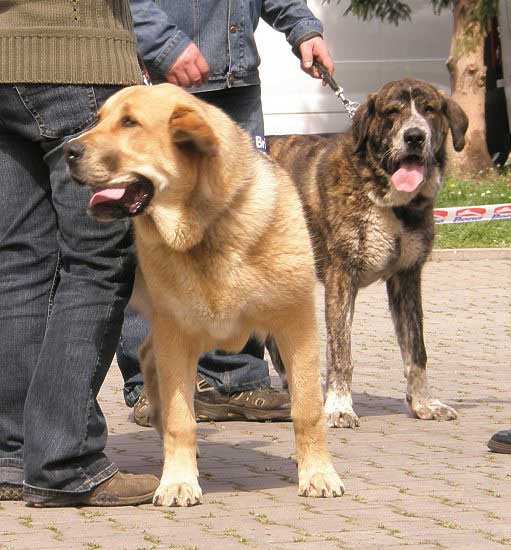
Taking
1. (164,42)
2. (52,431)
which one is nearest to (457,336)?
(164,42)

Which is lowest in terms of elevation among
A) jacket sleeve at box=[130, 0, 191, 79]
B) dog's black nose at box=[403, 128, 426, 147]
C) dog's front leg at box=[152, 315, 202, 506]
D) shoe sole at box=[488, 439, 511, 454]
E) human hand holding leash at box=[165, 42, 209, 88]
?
shoe sole at box=[488, 439, 511, 454]

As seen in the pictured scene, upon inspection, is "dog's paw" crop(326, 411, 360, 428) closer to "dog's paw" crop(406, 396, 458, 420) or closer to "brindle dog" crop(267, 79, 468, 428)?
"brindle dog" crop(267, 79, 468, 428)

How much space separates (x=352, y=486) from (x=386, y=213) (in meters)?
2.13

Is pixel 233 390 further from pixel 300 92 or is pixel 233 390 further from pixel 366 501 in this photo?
pixel 300 92

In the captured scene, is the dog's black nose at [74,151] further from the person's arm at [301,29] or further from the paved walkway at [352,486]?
the person's arm at [301,29]

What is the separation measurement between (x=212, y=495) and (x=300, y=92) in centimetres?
1251

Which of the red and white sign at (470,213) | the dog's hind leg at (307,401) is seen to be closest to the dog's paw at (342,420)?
the dog's hind leg at (307,401)

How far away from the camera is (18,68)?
4.44 metres

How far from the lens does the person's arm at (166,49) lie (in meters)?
5.25

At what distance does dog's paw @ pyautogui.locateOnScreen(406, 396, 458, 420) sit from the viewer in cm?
648

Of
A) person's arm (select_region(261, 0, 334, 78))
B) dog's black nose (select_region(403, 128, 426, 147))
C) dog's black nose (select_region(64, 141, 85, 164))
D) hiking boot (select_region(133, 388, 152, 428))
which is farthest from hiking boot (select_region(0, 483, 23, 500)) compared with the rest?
dog's black nose (select_region(403, 128, 426, 147))

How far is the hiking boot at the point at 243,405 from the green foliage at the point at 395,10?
10.7 metres

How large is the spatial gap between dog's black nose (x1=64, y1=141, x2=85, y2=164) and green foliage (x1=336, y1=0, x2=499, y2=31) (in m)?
12.6

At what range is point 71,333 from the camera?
4551 millimetres
